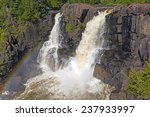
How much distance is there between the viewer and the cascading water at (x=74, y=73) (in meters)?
35.0

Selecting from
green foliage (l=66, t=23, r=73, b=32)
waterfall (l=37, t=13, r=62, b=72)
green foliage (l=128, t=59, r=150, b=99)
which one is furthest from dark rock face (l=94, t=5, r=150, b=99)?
green foliage (l=66, t=23, r=73, b=32)

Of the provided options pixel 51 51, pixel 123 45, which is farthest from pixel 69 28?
pixel 123 45

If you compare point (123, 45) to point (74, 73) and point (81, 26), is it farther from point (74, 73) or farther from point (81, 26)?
point (81, 26)

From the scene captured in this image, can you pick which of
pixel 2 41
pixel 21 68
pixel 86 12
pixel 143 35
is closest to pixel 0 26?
pixel 2 41

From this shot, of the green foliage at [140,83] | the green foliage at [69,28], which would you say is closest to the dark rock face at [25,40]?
the green foliage at [69,28]

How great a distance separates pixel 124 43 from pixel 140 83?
940cm

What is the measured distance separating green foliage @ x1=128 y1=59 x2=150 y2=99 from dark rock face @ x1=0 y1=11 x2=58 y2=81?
1968 cm

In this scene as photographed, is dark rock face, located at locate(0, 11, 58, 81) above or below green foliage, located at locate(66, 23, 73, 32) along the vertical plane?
below

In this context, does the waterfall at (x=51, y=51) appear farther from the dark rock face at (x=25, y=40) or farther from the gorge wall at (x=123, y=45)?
the gorge wall at (x=123, y=45)

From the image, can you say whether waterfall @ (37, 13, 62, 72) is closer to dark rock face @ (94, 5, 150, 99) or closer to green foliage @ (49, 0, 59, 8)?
green foliage @ (49, 0, 59, 8)

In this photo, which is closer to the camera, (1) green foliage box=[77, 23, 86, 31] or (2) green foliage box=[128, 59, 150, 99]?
(2) green foliage box=[128, 59, 150, 99]

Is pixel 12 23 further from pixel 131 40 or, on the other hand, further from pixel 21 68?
pixel 131 40

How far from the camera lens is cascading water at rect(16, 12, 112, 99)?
115ft

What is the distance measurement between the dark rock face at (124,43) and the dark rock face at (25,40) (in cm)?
1271
